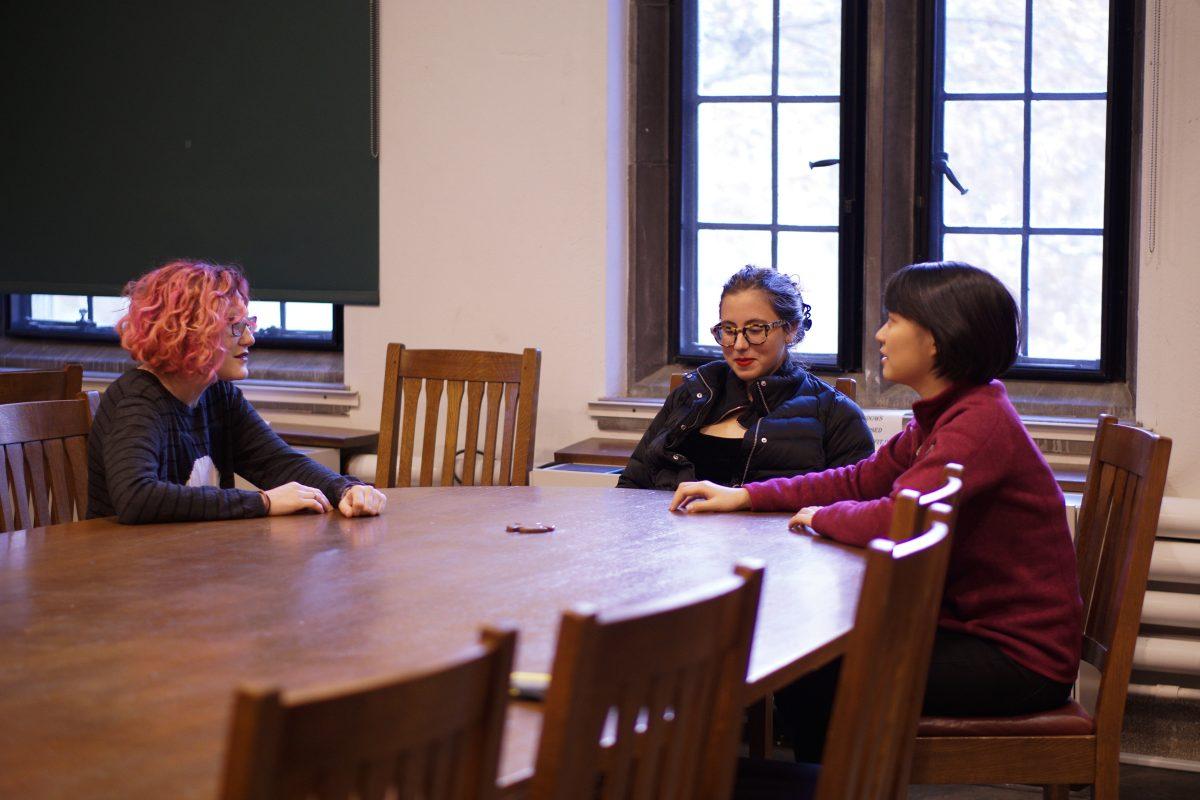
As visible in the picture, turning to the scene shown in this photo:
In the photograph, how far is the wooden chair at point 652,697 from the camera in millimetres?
1127

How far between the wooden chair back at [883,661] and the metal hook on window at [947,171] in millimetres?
2390

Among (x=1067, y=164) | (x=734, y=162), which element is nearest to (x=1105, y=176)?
(x=1067, y=164)

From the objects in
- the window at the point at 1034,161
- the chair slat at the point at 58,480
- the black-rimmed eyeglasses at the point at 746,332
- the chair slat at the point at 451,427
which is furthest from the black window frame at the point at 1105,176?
the chair slat at the point at 58,480

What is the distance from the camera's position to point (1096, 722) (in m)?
2.31

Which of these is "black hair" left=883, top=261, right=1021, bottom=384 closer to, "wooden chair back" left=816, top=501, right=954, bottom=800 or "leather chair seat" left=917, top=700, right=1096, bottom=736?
"leather chair seat" left=917, top=700, right=1096, bottom=736

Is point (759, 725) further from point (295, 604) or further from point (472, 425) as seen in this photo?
point (295, 604)

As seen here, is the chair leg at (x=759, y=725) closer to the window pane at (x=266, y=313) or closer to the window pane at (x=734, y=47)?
the window pane at (x=734, y=47)

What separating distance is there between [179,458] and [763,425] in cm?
128

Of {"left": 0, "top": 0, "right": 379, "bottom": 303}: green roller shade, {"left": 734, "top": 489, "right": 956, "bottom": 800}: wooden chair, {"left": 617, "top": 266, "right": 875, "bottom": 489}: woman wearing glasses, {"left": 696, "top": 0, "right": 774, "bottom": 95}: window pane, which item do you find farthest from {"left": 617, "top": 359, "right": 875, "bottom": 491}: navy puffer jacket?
{"left": 0, "top": 0, "right": 379, "bottom": 303}: green roller shade

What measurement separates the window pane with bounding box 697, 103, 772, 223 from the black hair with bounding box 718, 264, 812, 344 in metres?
0.92

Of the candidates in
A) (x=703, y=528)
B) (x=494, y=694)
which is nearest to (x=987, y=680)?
(x=703, y=528)

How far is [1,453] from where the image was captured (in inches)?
104

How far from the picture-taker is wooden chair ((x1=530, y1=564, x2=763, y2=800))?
1127 millimetres

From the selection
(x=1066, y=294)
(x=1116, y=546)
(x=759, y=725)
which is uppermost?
(x=1066, y=294)
